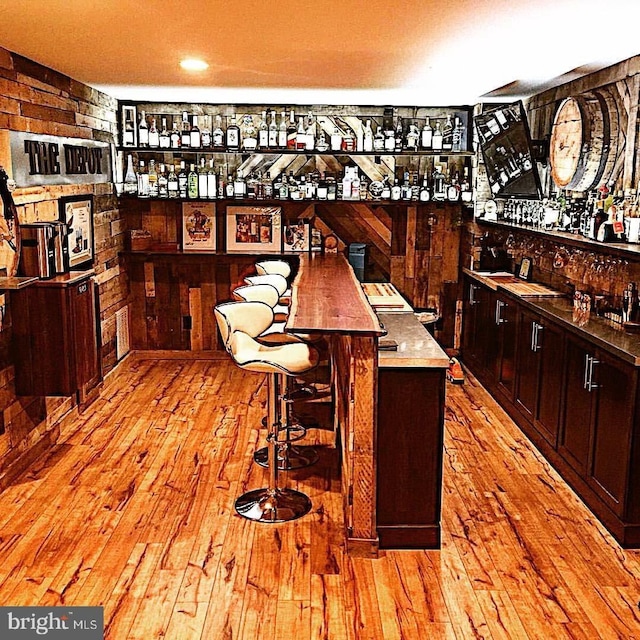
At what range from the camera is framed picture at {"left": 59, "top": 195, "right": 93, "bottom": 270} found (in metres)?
5.64

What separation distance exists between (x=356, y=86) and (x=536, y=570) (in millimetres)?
4018

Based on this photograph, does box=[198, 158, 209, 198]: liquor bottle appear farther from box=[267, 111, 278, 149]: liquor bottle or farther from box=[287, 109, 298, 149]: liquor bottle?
box=[287, 109, 298, 149]: liquor bottle

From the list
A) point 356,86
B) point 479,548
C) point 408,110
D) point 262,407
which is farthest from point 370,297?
point 408,110

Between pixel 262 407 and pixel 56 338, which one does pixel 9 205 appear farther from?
pixel 262 407

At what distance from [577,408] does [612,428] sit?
51 centimetres

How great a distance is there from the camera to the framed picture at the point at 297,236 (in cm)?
780

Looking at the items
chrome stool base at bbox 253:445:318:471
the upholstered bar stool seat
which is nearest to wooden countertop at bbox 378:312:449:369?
the upholstered bar stool seat

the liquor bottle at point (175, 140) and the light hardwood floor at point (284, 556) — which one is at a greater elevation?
the liquor bottle at point (175, 140)

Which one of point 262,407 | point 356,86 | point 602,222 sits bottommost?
point 262,407

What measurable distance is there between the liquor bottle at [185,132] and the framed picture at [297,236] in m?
1.24

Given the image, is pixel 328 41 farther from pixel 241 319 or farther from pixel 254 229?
pixel 254 229

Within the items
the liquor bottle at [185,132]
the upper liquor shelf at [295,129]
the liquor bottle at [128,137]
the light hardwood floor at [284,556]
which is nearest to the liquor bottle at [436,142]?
the upper liquor shelf at [295,129]

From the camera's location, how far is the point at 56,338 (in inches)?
190

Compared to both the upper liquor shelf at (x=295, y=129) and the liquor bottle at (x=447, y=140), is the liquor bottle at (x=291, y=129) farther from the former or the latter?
the liquor bottle at (x=447, y=140)
